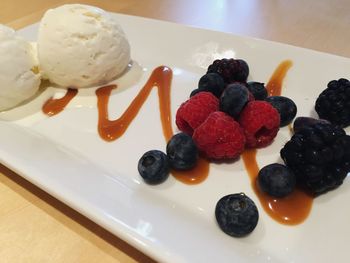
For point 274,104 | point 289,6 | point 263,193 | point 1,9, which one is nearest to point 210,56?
point 274,104

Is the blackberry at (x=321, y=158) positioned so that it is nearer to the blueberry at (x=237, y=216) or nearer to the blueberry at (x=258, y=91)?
the blueberry at (x=237, y=216)

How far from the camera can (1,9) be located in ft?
6.58

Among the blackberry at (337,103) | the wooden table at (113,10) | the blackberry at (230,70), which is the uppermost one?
the blackberry at (337,103)

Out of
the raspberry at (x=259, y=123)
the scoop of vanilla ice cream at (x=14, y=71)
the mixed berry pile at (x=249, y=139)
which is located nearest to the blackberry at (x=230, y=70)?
the mixed berry pile at (x=249, y=139)

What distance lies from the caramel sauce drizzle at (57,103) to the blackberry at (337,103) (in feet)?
2.82

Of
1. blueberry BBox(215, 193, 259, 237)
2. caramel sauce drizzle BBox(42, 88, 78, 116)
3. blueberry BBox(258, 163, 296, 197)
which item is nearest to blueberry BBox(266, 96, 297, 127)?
blueberry BBox(258, 163, 296, 197)

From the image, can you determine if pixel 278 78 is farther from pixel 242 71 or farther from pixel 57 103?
pixel 57 103

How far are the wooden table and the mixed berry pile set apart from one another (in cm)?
21

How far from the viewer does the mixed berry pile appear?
2.68 ft

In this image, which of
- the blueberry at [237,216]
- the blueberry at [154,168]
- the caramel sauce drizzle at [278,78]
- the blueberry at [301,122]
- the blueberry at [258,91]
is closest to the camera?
the blueberry at [237,216]

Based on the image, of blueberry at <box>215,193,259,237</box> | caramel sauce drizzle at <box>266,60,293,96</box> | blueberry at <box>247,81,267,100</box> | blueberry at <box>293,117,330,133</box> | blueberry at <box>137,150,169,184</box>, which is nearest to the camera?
blueberry at <box>215,193,259,237</box>

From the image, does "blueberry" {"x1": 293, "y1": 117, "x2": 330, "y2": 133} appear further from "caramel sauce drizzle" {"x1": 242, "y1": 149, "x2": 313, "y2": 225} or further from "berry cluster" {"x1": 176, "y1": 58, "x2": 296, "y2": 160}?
"caramel sauce drizzle" {"x1": 242, "y1": 149, "x2": 313, "y2": 225}

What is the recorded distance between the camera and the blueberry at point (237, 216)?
0.75m

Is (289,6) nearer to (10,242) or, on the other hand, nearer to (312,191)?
(312,191)
